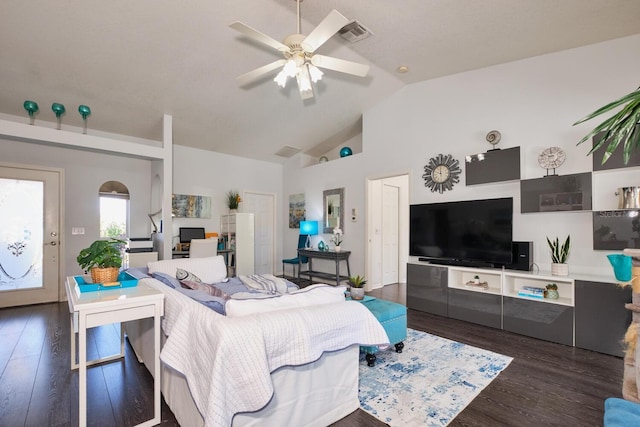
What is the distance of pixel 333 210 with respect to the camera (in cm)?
599

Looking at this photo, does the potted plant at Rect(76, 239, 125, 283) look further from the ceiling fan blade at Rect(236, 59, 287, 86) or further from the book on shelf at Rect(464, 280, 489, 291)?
the book on shelf at Rect(464, 280, 489, 291)

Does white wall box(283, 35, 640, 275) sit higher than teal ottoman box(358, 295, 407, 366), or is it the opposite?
white wall box(283, 35, 640, 275)

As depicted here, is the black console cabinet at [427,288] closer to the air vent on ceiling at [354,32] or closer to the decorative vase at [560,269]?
the decorative vase at [560,269]

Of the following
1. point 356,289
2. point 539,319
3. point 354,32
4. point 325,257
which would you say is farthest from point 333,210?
point 539,319

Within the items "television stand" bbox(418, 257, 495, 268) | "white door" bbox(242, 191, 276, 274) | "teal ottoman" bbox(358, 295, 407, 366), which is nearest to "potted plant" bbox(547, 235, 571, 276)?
"television stand" bbox(418, 257, 495, 268)

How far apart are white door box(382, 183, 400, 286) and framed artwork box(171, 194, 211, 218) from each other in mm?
3543

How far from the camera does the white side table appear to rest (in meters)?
1.57

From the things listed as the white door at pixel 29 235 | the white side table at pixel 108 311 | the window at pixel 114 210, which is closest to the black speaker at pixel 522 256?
the white side table at pixel 108 311

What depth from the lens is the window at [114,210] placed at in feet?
16.3

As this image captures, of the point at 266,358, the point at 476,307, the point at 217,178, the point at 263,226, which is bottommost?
the point at 476,307

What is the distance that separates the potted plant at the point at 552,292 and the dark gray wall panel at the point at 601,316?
218 millimetres

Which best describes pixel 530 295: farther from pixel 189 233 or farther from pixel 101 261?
pixel 189 233

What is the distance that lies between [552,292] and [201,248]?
474cm

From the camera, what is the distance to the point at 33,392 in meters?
2.11
